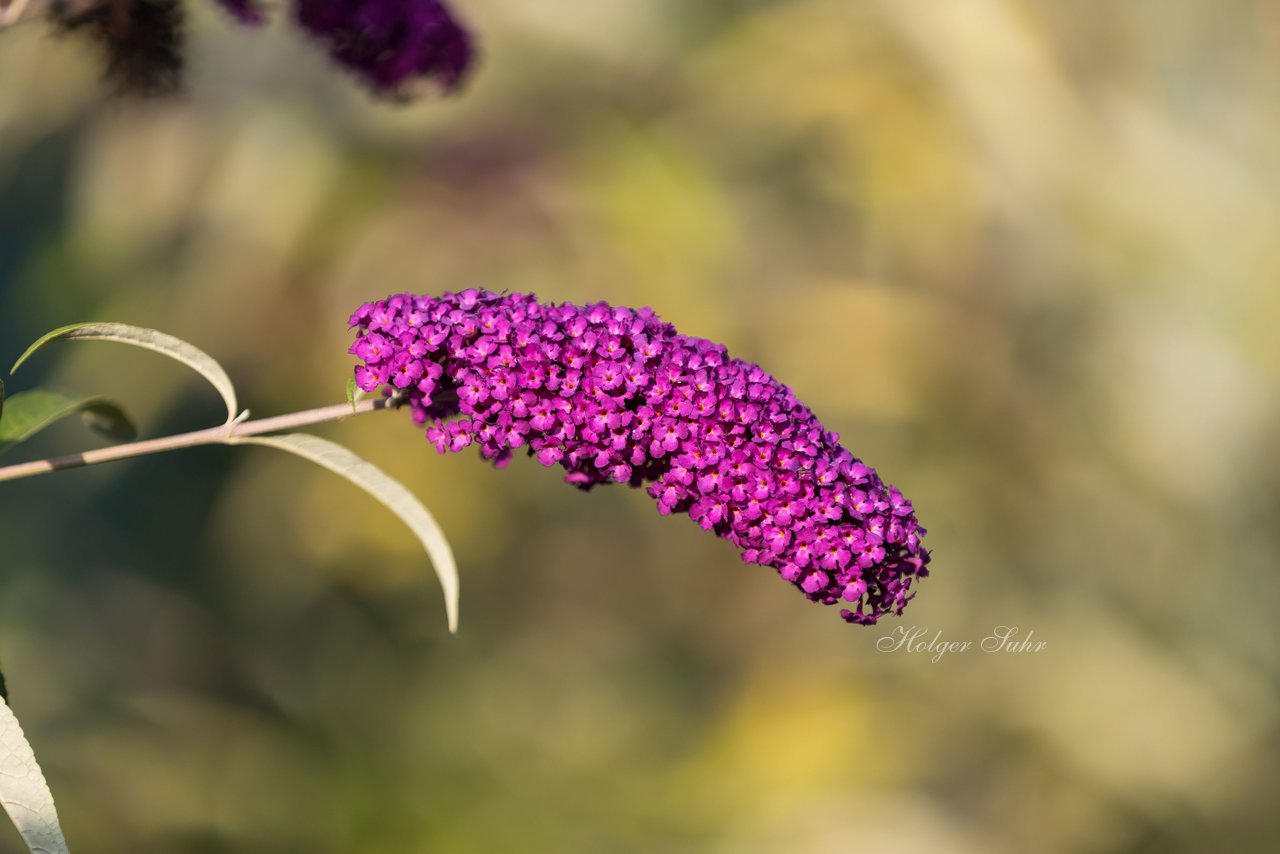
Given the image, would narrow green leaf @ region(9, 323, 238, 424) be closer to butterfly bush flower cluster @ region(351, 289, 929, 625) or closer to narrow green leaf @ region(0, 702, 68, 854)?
butterfly bush flower cluster @ region(351, 289, 929, 625)

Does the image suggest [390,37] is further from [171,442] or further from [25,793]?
[25,793]

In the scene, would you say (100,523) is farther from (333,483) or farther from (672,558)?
(672,558)

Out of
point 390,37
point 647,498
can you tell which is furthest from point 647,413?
point 647,498

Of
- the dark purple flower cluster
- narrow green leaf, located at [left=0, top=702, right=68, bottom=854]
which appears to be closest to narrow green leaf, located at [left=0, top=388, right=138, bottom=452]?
narrow green leaf, located at [left=0, top=702, right=68, bottom=854]

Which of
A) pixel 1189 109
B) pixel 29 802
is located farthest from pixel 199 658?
pixel 1189 109

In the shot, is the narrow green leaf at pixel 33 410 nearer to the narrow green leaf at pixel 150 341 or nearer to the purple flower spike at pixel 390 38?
the narrow green leaf at pixel 150 341

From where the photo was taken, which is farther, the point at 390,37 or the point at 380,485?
the point at 390,37
